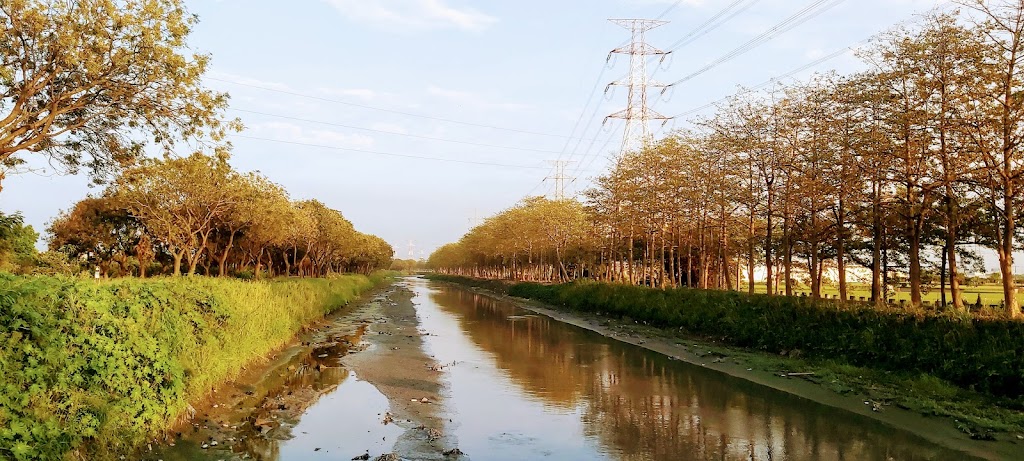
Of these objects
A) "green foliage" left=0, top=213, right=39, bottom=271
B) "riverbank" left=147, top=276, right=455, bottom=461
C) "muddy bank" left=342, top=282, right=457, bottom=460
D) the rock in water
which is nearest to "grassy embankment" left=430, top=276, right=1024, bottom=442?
the rock in water

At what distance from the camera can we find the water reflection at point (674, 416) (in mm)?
11641

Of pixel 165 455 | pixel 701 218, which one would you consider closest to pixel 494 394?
pixel 165 455

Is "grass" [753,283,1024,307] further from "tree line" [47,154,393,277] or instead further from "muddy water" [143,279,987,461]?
"tree line" [47,154,393,277]

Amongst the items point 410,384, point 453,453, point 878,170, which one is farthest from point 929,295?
point 453,453

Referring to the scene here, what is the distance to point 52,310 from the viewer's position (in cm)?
873

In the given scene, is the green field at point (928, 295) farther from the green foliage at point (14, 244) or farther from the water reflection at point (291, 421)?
the green foliage at point (14, 244)

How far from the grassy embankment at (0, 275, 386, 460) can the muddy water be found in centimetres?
79

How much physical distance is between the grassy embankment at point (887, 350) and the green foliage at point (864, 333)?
0.08 ft

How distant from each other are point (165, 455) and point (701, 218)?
34123 millimetres

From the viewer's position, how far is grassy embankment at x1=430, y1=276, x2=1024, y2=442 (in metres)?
14.0

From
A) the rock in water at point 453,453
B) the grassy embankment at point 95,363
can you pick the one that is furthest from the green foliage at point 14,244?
the rock in water at point 453,453

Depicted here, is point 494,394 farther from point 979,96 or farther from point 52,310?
point 979,96

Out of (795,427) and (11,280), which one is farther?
(795,427)

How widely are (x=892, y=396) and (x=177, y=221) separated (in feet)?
105
